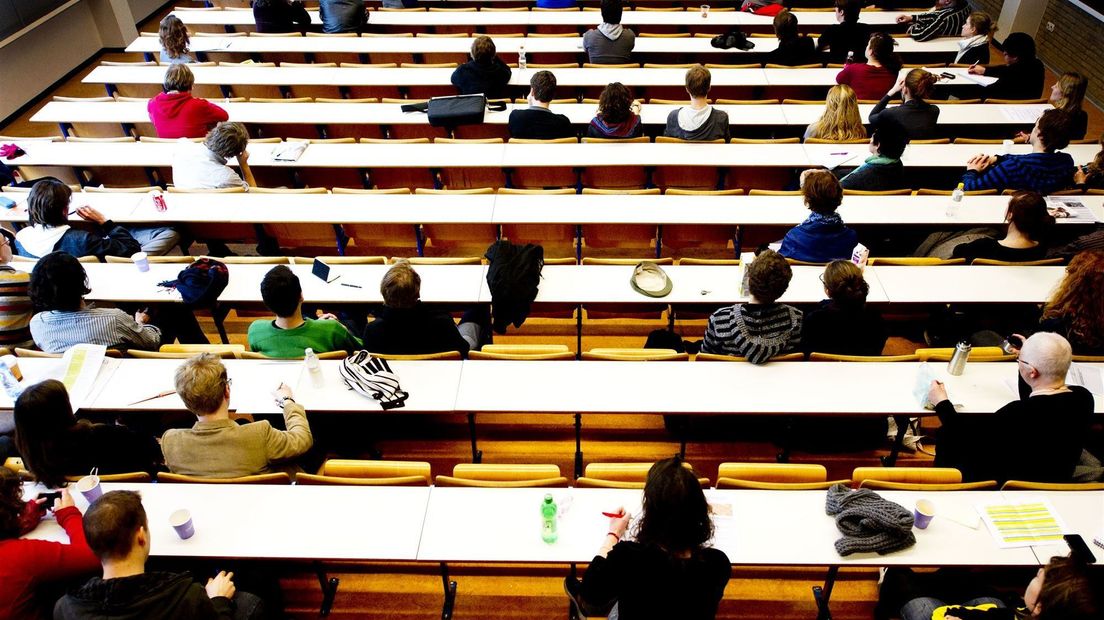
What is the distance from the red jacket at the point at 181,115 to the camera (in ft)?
21.7

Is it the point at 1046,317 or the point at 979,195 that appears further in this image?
the point at 979,195

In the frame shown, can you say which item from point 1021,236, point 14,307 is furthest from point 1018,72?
point 14,307

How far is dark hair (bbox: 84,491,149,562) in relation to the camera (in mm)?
2688

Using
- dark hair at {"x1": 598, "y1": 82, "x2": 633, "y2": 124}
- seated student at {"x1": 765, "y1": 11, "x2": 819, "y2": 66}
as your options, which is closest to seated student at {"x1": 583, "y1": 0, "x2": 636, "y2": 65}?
seated student at {"x1": 765, "y1": 11, "x2": 819, "y2": 66}

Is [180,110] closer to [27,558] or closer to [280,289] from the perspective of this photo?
[280,289]

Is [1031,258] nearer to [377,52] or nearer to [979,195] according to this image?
[979,195]

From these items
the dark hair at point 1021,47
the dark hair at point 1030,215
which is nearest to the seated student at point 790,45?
the dark hair at point 1021,47

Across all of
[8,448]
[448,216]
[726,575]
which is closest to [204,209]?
[448,216]

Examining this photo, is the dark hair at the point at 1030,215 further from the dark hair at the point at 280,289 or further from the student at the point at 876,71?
the dark hair at the point at 280,289

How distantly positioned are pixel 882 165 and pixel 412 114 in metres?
4.34

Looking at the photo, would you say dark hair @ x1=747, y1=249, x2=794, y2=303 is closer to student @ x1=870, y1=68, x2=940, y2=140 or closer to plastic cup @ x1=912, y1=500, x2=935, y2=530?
plastic cup @ x1=912, y1=500, x2=935, y2=530

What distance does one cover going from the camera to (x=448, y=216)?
18.1 feet

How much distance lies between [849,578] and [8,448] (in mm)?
4664

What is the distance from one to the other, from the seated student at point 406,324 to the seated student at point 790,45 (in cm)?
559
